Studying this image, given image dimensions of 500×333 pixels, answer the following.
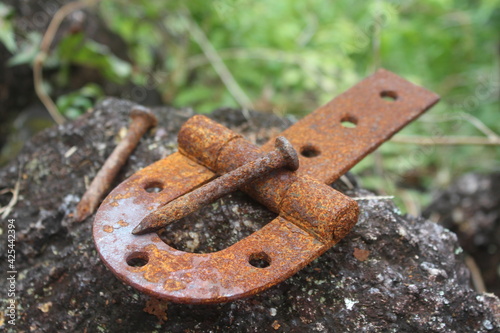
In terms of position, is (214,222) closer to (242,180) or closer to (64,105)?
(242,180)

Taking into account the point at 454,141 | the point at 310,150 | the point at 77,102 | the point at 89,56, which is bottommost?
the point at 454,141

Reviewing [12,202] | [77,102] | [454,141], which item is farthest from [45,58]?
[454,141]

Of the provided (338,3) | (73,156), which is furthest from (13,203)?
(338,3)

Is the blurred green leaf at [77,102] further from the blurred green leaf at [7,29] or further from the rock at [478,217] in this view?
the rock at [478,217]

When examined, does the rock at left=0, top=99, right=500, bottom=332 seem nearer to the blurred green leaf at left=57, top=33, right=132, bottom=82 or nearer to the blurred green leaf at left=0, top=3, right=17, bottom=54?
the blurred green leaf at left=0, top=3, right=17, bottom=54

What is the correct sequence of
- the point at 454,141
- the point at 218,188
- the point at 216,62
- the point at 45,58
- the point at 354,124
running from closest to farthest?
the point at 218,188, the point at 354,124, the point at 454,141, the point at 45,58, the point at 216,62

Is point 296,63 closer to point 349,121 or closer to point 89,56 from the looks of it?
point 89,56

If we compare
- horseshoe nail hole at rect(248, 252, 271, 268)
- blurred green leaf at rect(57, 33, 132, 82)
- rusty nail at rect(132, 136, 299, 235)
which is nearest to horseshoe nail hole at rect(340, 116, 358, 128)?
rusty nail at rect(132, 136, 299, 235)
